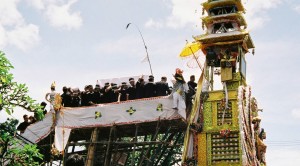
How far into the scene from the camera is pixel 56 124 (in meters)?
16.2

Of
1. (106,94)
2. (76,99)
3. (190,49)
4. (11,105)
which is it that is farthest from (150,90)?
(11,105)

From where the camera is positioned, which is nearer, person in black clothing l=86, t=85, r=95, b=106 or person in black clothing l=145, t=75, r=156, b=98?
person in black clothing l=145, t=75, r=156, b=98

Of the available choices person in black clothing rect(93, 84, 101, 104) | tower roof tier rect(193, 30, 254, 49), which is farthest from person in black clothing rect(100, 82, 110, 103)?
tower roof tier rect(193, 30, 254, 49)

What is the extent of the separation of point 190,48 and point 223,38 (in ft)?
3.78

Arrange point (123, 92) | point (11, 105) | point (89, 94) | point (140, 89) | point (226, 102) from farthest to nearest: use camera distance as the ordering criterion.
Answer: point (89, 94)
point (123, 92)
point (140, 89)
point (226, 102)
point (11, 105)

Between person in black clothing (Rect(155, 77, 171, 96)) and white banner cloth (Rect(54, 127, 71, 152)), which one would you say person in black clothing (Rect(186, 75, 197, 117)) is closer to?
person in black clothing (Rect(155, 77, 171, 96))

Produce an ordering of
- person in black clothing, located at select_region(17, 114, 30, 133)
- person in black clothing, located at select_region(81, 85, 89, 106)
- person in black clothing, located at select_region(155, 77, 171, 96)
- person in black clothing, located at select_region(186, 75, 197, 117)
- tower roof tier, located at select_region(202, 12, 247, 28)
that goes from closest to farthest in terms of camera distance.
→ person in black clothing, located at select_region(186, 75, 197, 117)
tower roof tier, located at select_region(202, 12, 247, 28)
person in black clothing, located at select_region(155, 77, 171, 96)
person in black clothing, located at select_region(81, 85, 89, 106)
person in black clothing, located at select_region(17, 114, 30, 133)

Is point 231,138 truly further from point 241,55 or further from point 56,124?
point 56,124

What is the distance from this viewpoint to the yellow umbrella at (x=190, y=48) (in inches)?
615

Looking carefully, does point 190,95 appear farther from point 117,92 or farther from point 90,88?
point 90,88

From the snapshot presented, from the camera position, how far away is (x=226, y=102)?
14.4m

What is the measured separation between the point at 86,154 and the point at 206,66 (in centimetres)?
478

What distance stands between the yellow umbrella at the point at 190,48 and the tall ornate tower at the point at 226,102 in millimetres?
232

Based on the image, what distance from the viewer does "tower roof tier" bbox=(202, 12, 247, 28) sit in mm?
15312
